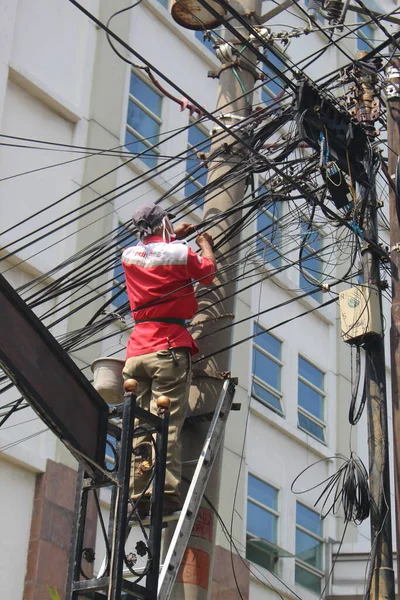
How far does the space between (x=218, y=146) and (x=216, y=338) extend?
1.89m

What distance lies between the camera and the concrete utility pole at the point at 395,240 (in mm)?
8539

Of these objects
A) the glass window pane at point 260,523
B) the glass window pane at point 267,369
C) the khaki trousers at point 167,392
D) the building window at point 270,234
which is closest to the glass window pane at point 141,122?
the building window at point 270,234

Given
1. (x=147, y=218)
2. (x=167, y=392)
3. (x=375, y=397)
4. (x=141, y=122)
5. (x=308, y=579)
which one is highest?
(x=141, y=122)

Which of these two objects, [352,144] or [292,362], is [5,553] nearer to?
[352,144]

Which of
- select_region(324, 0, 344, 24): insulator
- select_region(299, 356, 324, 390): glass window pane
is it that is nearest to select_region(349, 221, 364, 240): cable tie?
select_region(324, 0, 344, 24): insulator

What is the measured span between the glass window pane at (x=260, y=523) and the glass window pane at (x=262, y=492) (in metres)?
0.15

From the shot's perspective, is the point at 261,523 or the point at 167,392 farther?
the point at 261,523

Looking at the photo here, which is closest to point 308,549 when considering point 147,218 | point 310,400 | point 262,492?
point 262,492

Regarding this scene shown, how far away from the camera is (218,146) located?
9.23 m

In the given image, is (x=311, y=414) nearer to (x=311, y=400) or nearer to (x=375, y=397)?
(x=311, y=400)

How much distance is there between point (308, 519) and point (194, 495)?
1288 cm

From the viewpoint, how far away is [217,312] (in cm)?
810

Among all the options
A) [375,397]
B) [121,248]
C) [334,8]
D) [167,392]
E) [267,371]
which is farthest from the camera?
[267,371]

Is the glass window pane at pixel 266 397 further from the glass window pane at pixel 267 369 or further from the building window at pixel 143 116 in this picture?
the building window at pixel 143 116
